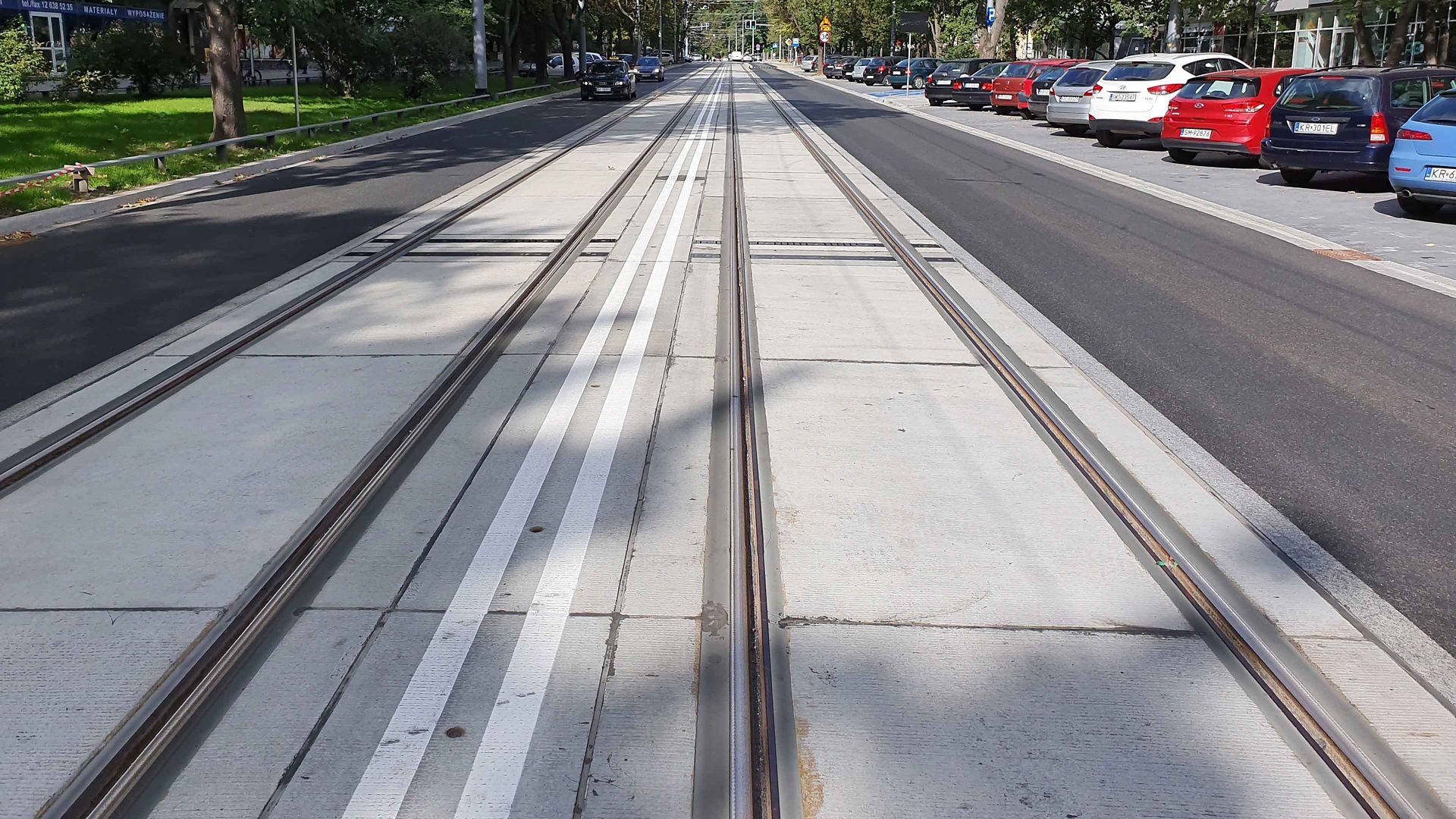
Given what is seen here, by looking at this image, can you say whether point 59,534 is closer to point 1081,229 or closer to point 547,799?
point 547,799

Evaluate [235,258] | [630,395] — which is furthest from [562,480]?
[235,258]

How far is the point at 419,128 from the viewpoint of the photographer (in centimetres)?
2816

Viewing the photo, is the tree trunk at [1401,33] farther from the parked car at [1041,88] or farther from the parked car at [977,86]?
the parked car at [977,86]

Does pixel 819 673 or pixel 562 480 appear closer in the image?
pixel 819 673

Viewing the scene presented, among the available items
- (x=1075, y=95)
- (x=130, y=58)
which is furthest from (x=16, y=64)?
(x=1075, y=95)

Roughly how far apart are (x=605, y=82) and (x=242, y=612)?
42.2 meters

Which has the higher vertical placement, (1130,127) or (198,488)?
(1130,127)

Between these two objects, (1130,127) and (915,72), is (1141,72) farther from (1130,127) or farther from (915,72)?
(915,72)

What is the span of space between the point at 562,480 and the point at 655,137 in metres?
21.8

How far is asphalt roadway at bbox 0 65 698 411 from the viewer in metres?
8.05

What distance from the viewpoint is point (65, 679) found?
376 cm

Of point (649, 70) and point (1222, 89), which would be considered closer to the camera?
A: point (1222, 89)

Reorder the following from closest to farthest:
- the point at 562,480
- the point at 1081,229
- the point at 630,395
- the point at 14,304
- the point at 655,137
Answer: the point at 562,480 < the point at 630,395 < the point at 14,304 < the point at 1081,229 < the point at 655,137

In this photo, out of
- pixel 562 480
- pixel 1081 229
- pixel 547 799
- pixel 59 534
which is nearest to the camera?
pixel 547 799
